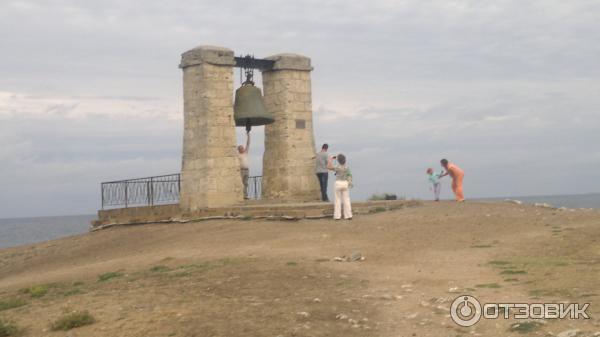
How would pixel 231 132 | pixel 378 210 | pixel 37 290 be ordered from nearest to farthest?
pixel 37 290, pixel 378 210, pixel 231 132

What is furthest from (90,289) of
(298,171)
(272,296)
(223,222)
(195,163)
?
(298,171)

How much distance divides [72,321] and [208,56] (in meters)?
12.9

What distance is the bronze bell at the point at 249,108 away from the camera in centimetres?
2289

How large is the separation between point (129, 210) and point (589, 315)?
19.0 metres

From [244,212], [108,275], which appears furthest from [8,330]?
[244,212]

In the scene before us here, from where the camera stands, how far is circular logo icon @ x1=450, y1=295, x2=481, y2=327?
29.6 feet

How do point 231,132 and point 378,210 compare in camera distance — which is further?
point 231,132

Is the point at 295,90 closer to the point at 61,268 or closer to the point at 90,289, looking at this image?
the point at 61,268

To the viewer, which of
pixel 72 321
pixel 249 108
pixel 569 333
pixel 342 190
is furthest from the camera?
pixel 249 108

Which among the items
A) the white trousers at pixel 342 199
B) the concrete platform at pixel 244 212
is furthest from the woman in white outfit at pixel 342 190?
the concrete platform at pixel 244 212

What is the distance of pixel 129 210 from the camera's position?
82.9 feet

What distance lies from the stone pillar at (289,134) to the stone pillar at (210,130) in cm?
165

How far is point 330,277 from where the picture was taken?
40.0 feet

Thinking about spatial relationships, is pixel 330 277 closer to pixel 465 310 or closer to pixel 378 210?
pixel 465 310
